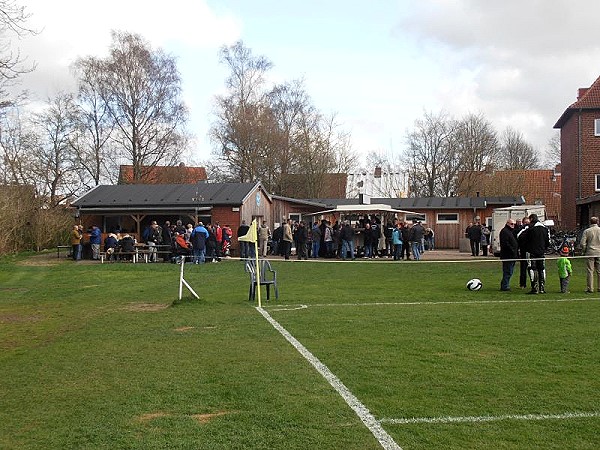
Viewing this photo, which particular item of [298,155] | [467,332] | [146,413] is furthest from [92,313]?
[298,155]

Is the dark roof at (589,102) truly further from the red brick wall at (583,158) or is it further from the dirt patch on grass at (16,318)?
the dirt patch on grass at (16,318)

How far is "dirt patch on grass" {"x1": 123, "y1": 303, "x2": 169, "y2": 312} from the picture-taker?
14547 mm

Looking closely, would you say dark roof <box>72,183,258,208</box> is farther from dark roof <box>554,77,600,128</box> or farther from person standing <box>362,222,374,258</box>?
dark roof <box>554,77,600,128</box>

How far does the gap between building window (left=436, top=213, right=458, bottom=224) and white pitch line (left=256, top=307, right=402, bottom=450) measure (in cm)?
3433

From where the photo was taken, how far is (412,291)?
1736cm

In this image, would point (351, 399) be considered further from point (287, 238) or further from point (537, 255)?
point (287, 238)

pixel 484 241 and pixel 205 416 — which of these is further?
pixel 484 241

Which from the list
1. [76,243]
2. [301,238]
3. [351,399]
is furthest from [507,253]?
[76,243]

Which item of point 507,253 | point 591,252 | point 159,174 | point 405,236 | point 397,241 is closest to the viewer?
point 591,252

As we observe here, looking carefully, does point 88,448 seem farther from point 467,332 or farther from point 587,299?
point 587,299

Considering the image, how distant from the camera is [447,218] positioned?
4366 cm

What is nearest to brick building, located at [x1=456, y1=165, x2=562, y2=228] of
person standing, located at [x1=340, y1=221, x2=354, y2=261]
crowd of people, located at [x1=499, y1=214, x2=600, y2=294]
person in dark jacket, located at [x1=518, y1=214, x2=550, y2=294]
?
person standing, located at [x1=340, y1=221, x2=354, y2=261]

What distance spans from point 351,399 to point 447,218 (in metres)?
38.0

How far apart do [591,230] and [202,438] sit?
1330cm
